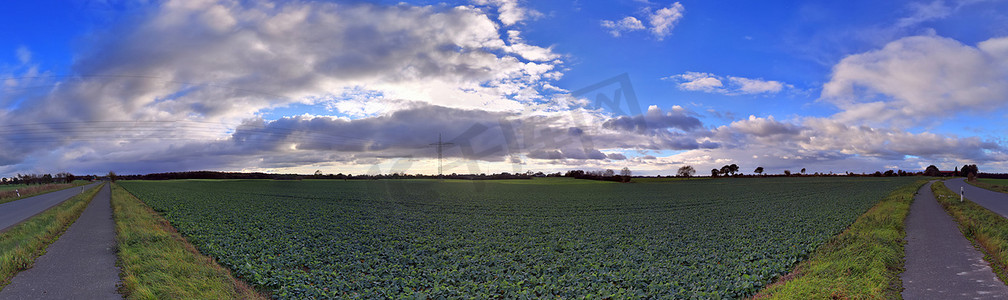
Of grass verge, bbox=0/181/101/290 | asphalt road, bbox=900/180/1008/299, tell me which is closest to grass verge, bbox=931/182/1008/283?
asphalt road, bbox=900/180/1008/299

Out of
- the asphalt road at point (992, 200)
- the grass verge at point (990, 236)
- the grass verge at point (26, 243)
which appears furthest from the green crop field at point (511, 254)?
the asphalt road at point (992, 200)

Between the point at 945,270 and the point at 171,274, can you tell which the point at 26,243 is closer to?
the point at 171,274

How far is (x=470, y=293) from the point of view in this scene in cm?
1082

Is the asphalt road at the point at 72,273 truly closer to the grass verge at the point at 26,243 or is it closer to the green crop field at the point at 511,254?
the grass verge at the point at 26,243

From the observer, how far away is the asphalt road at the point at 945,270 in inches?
426

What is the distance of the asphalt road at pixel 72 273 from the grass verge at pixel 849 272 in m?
17.9

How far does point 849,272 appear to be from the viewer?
485 inches

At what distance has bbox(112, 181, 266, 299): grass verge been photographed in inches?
434

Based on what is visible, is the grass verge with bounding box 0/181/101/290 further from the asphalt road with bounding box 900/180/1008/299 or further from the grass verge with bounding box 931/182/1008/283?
the grass verge with bounding box 931/182/1008/283

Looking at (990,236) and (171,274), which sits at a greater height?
(990,236)

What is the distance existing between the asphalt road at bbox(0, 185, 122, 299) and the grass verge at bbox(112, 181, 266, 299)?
0.41 metres

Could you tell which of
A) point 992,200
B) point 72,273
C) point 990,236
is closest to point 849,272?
point 990,236

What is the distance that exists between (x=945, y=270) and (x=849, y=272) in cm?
353

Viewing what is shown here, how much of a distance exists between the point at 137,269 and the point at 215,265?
206cm
